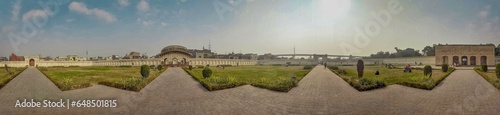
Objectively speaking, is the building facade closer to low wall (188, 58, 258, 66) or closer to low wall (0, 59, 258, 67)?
low wall (188, 58, 258, 66)

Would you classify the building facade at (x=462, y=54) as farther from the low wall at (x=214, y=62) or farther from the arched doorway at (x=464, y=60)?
the low wall at (x=214, y=62)

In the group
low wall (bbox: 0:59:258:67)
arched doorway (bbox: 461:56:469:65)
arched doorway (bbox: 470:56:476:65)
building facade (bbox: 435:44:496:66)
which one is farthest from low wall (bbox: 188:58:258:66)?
arched doorway (bbox: 470:56:476:65)

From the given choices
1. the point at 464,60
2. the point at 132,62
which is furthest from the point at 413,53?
the point at 132,62

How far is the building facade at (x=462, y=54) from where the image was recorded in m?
57.4

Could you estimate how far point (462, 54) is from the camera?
57.9 metres

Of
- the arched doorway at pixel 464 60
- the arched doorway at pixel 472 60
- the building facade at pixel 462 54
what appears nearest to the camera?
the building facade at pixel 462 54

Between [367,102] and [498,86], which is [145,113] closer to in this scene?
[367,102]

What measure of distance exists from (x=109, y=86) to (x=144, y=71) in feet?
20.5

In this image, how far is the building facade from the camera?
5744cm

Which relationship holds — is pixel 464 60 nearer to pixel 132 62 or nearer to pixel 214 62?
pixel 214 62

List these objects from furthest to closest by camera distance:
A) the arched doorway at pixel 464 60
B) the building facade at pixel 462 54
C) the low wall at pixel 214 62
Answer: the low wall at pixel 214 62
the arched doorway at pixel 464 60
the building facade at pixel 462 54

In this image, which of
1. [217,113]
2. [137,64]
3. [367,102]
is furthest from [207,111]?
[137,64]

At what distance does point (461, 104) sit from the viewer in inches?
381

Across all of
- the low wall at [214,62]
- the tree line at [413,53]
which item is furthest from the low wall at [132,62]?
the tree line at [413,53]
